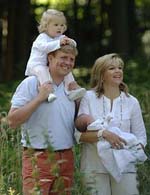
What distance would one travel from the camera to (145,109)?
29.7ft

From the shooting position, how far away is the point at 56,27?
18.2ft

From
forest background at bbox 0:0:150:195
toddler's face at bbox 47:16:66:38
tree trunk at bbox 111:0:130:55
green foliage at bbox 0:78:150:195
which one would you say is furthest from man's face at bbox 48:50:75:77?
tree trunk at bbox 111:0:130:55

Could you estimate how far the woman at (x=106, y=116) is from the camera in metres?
5.58

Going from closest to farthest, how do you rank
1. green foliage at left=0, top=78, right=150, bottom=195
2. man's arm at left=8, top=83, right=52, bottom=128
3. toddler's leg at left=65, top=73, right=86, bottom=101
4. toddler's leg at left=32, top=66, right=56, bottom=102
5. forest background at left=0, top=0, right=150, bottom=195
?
man's arm at left=8, top=83, right=52, bottom=128
toddler's leg at left=32, top=66, right=56, bottom=102
toddler's leg at left=65, top=73, right=86, bottom=101
green foliage at left=0, top=78, right=150, bottom=195
forest background at left=0, top=0, right=150, bottom=195

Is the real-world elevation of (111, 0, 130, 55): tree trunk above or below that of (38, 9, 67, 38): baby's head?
above

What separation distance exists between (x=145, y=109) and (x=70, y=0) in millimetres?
11949

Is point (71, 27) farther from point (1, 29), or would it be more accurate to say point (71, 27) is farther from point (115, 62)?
point (115, 62)

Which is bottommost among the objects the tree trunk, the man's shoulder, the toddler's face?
the man's shoulder

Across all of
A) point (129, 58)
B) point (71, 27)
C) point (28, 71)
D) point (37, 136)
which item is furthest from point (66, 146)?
point (71, 27)

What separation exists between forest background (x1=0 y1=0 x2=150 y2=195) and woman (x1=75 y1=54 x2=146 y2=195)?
2376 mm

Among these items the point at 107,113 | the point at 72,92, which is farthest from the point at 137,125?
the point at 72,92

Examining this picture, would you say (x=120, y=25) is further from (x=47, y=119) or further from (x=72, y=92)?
(x=47, y=119)

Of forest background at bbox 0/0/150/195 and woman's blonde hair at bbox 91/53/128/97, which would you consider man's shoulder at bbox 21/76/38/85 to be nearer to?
woman's blonde hair at bbox 91/53/128/97

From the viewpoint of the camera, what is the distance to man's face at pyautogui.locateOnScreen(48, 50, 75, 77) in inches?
210
